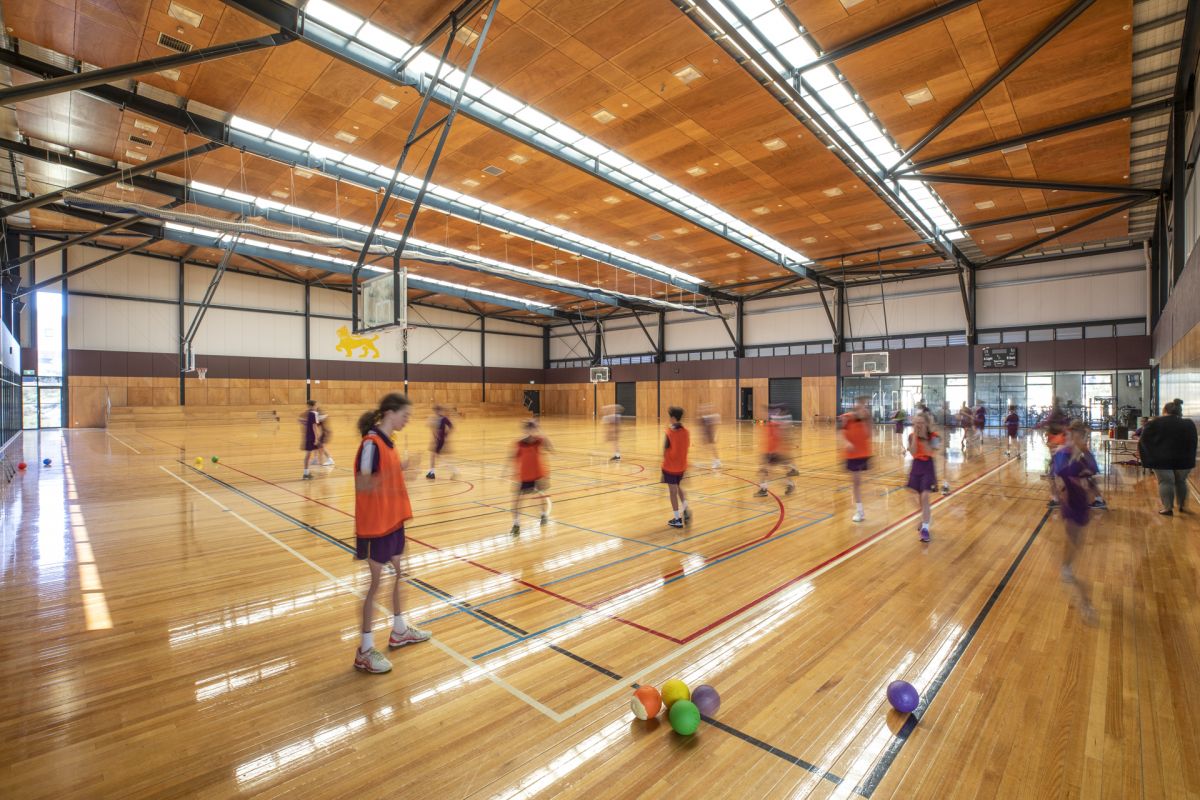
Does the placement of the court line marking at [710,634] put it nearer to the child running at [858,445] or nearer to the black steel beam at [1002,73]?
the child running at [858,445]

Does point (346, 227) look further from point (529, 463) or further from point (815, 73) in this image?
point (529, 463)

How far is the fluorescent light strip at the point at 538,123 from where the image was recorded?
1045 cm

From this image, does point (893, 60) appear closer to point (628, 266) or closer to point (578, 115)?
point (578, 115)

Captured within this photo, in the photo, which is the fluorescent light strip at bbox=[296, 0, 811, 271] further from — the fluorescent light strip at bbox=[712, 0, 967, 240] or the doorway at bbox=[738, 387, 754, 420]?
the doorway at bbox=[738, 387, 754, 420]

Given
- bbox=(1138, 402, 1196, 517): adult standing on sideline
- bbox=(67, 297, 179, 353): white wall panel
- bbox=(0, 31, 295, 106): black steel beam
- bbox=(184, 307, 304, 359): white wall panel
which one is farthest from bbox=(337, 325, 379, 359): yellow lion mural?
bbox=(1138, 402, 1196, 517): adult standing on sideline

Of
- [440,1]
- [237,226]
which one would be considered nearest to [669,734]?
[440,1]

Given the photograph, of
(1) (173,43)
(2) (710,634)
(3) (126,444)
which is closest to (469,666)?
(2) (710,634)

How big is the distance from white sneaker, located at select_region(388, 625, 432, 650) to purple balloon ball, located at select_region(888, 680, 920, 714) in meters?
3.42

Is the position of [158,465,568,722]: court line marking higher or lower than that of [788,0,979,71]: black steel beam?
lower

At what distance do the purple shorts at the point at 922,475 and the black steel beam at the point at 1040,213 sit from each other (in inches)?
758

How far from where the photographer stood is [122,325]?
30562 millimetres

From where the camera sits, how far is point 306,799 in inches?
106

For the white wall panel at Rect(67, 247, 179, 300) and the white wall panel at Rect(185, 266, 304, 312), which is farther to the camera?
the white wall panel at Rect(185, 266, 304, 312)

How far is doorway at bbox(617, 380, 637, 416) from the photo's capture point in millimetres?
46219
